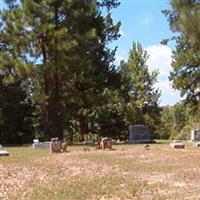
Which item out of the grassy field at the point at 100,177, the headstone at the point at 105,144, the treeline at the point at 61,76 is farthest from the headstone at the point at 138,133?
the grassy field at the point at 100,177

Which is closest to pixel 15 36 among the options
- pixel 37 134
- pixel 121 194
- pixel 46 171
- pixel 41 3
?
pixel 41 3

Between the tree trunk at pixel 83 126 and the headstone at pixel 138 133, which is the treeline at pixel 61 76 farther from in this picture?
the headstone at pixel 138 133

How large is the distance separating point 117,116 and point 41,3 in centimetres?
2068

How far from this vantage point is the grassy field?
12469mm

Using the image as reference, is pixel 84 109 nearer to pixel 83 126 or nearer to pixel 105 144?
pixel 83 126

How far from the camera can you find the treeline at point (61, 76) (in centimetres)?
3325

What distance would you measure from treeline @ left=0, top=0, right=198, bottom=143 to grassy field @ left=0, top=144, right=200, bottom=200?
12771 mm

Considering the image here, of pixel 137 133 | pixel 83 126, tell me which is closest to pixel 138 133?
pixel 137 133

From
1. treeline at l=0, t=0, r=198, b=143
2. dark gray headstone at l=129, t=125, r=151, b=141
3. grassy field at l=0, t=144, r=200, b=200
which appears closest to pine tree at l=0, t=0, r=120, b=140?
treeline at l=0, t=0, r=198, b=143

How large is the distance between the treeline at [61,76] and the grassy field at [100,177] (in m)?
12.8

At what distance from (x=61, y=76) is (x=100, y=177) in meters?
20.7

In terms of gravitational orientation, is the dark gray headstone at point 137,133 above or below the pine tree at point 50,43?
below

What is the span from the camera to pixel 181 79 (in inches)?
1690

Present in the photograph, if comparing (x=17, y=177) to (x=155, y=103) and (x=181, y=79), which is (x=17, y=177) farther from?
(x=155, y=103)
